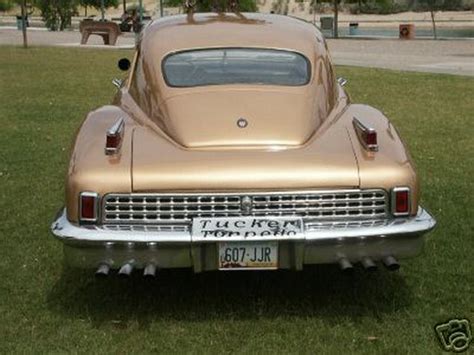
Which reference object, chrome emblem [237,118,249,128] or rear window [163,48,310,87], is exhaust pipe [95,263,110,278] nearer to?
chrome emblem [237,118,249,128]

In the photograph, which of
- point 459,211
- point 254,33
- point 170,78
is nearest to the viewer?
point 170,78

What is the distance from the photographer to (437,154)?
8.68m

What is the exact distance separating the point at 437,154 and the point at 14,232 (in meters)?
4.66

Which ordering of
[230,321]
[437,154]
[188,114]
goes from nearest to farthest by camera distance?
[230,321], [188,114], [437,154]

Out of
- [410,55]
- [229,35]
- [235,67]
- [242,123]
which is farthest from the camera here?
[410,55]

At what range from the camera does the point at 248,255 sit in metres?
4.03

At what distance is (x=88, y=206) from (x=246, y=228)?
81 centimetres

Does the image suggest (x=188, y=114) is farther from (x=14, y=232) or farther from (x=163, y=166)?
(x=14, y=232)

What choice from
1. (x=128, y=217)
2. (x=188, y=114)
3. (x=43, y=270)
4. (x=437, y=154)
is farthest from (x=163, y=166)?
(x=437, y=154)

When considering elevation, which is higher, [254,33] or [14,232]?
[254,33]

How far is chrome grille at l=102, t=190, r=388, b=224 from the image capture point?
4070 millimetres

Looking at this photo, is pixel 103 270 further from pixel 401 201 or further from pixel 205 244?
pixel 401 201

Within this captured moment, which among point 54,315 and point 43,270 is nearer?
point 54,315

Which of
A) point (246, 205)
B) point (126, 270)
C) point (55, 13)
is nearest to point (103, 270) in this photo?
point (126, 270)
